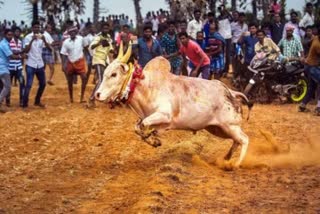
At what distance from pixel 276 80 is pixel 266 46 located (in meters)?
0.88

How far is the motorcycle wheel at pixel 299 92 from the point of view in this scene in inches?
660

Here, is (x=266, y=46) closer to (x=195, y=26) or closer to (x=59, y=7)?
(x=195, y=26)

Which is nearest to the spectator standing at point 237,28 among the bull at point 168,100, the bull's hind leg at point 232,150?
the bull at point 168,100

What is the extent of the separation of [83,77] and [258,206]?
10550mm

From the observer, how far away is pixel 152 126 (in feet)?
28.7

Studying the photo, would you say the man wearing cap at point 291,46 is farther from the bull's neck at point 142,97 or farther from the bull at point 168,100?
the bull's neck at point 142,97

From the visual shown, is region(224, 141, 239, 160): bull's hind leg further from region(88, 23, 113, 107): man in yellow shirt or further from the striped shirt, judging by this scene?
the striped shirt

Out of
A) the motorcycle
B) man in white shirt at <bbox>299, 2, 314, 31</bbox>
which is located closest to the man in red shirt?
the motorcycle

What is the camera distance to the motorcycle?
1650cm

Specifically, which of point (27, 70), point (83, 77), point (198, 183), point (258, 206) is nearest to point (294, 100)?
point (83, 77)

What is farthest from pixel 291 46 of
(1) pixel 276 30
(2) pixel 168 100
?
(2) pixel 168 100

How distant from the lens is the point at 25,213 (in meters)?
7.07

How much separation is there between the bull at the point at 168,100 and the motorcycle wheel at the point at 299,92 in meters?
7.45

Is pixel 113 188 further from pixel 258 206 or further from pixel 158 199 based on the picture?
pixel 258 206
